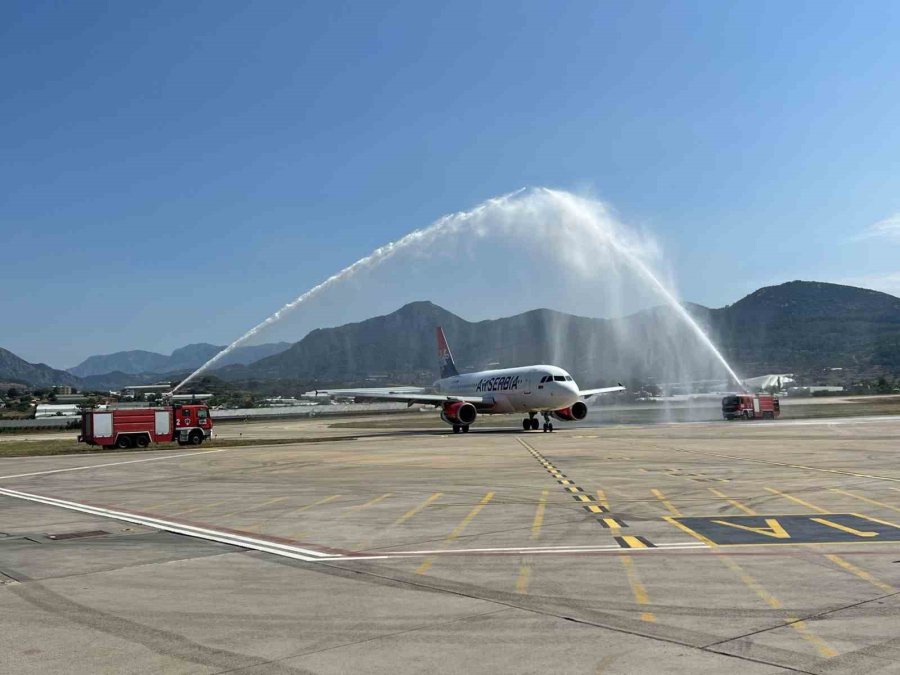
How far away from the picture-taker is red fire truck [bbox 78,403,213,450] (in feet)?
173

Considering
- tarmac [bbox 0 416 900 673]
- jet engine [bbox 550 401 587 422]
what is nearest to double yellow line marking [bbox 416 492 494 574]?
tarmac [bbox 0 416 900 673]

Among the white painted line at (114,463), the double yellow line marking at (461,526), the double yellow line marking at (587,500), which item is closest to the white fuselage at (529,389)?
the white painted line at (114,463)

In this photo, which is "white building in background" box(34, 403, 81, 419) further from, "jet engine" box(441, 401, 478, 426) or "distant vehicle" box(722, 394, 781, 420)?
"distant vehicle" box(722, 394, 781, 420)

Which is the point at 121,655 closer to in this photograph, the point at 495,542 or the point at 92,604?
the point at 92,604

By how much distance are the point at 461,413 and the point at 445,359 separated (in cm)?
2456

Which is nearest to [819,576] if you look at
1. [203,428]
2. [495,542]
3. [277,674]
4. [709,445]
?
[495,542]

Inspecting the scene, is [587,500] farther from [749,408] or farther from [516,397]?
[749,408]

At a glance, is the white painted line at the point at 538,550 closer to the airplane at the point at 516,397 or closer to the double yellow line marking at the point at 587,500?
the double yellow line marking at the point at 587,500

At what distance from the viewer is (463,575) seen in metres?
12.1

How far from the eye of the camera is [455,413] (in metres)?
64.1

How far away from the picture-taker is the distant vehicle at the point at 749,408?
239ft

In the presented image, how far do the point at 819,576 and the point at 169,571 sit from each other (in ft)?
32.0

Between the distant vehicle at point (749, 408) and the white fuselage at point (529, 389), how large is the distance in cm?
1950

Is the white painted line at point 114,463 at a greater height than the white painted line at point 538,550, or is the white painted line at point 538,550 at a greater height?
the white painted line at point 538,550
